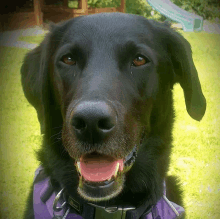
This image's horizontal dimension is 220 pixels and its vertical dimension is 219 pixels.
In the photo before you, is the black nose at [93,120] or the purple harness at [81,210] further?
the purple harness at [81,210]

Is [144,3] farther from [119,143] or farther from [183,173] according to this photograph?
[183,173]

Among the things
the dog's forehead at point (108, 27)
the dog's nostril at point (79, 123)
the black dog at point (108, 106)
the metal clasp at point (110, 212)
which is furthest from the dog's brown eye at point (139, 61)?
the metal clasp at point (110, 212)

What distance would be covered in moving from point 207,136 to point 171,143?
1.33 meters

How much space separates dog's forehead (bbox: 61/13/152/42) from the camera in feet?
6.32

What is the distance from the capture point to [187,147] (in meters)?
3.64

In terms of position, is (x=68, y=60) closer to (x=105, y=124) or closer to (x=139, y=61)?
(x=139, y=61)

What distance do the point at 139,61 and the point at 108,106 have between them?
0.57 m

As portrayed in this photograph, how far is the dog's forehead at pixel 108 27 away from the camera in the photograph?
1928mm

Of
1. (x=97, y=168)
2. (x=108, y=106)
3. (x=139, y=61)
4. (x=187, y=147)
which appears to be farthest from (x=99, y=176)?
(x=187, y=147)

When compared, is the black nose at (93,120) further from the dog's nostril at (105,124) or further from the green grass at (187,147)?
the green grass at (187,147)

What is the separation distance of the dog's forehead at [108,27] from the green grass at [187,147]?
44 cm

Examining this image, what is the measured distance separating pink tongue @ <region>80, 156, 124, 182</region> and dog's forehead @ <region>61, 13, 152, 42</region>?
0.82m

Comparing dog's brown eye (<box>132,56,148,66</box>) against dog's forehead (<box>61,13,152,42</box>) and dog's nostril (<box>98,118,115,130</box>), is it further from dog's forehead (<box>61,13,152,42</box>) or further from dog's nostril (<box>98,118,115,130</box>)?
dog's nostril (<box>98,118,115,130</box>)

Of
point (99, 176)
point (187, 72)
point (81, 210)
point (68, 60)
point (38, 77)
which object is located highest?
point (68, 60)
